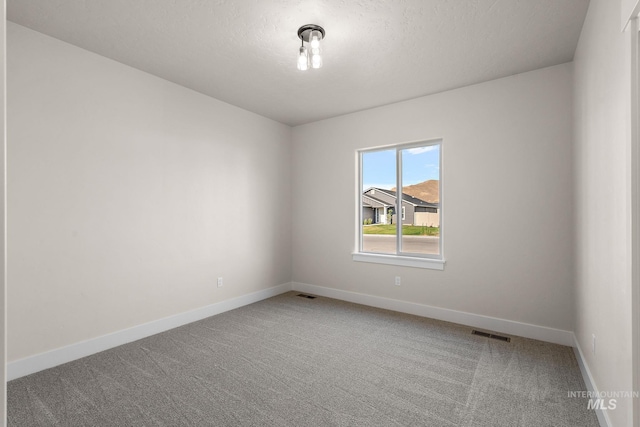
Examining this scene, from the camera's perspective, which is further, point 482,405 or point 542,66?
point 542,66

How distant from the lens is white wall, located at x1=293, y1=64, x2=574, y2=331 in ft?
9.80

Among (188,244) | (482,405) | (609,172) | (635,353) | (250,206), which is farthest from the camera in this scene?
(250,206)

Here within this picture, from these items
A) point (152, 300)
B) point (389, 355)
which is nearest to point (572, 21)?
point (389, 355)

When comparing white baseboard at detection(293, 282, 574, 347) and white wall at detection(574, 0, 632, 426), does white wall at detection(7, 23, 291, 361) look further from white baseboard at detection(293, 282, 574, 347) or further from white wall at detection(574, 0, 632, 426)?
white wall at detection(574, 0, 632, 426)

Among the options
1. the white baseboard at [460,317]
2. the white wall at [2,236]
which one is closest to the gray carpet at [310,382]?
the white baseboard at [460,317]

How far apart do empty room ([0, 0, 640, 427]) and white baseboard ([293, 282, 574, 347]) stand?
2 cm

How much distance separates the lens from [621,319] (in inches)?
59.7

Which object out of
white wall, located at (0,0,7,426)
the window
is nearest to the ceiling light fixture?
white wall, located at (0,0,7,426)

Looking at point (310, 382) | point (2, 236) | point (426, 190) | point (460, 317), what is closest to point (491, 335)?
point (460, 317)

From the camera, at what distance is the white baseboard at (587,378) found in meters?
1.77

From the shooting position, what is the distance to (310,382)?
2.31 metres

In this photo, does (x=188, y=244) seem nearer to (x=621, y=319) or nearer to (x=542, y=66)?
(x=621, y=319)

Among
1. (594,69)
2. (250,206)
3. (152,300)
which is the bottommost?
(152,300)

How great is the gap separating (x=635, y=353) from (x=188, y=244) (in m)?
3.71
